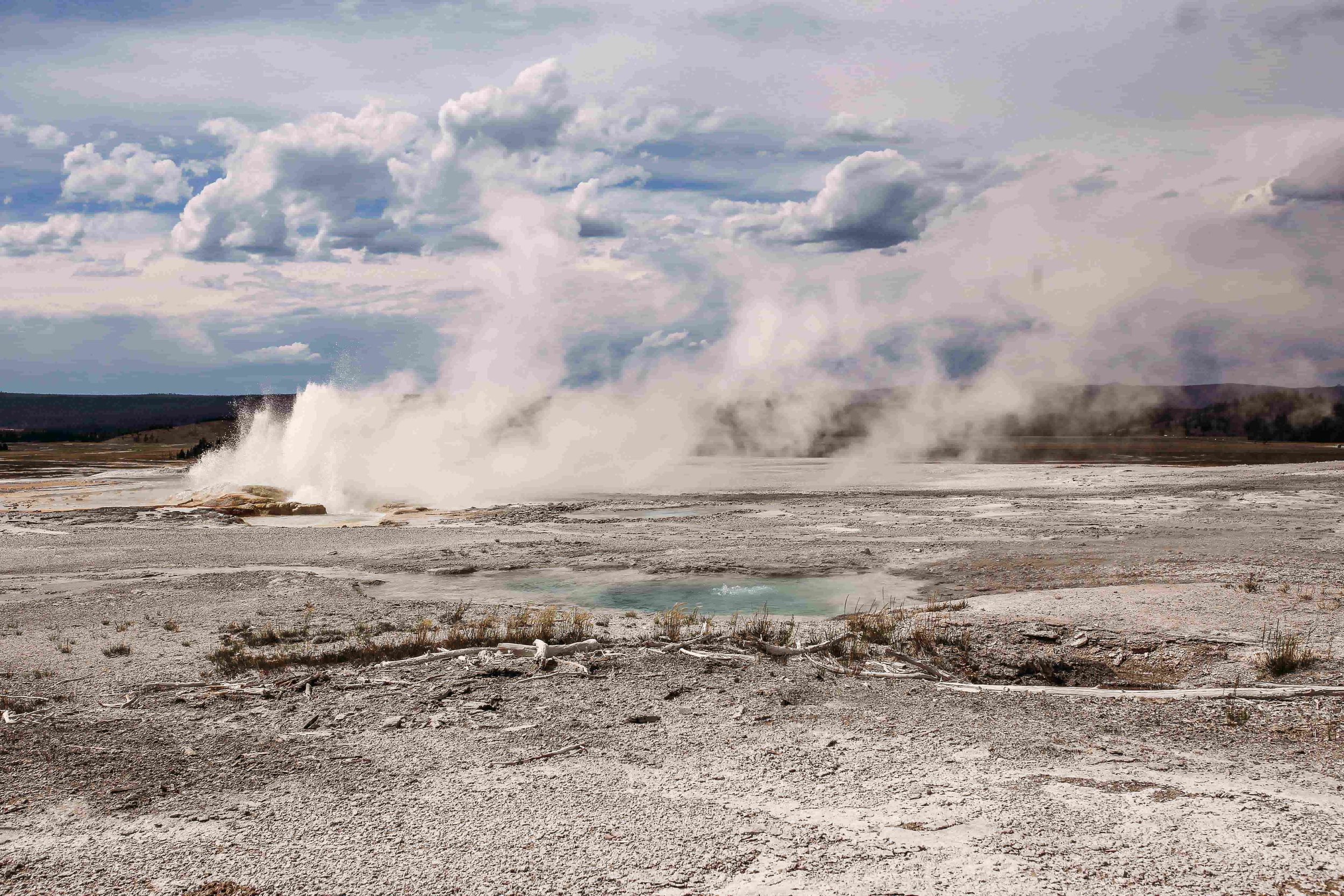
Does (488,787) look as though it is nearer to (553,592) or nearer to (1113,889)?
(1113,889)

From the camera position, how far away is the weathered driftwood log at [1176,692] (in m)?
7.89

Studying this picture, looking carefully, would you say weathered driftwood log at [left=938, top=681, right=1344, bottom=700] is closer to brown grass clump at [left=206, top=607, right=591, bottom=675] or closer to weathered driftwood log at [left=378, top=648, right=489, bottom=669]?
brown grass clump at [left=206, top=607, right=591, bottom=675]

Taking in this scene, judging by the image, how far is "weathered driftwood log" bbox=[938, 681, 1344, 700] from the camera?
7.89 m

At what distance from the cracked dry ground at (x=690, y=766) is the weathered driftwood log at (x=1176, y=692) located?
0.19 meters

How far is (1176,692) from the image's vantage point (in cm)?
836

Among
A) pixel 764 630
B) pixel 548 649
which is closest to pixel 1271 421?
pixel 764 630

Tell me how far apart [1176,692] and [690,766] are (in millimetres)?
4909

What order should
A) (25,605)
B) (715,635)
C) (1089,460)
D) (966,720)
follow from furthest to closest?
1. (1089,460)
2. (25,605)
3. (715,635)
4. (966,720)

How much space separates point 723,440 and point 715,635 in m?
60.8

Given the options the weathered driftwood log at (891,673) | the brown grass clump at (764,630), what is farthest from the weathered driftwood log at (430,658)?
the weathered driftwood log at (891,673)

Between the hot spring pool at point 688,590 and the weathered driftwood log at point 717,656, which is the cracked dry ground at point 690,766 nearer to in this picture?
the weathered driftwood log at point 717,656

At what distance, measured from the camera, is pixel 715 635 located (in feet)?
35.0

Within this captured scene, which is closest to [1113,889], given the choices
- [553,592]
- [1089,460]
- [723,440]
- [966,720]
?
[966,720]

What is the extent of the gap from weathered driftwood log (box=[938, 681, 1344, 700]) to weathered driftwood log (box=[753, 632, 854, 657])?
1626 millimetres
